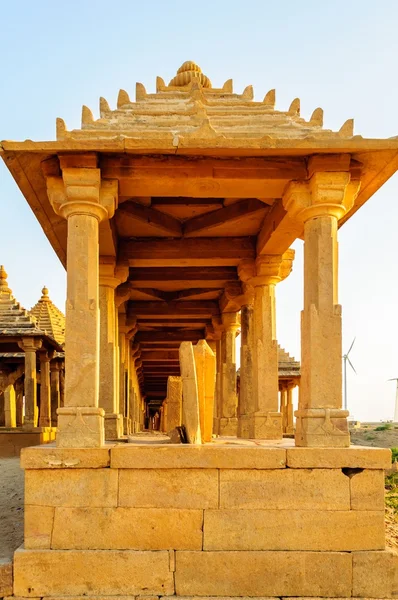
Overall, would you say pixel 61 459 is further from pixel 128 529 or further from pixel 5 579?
pixel 5 579

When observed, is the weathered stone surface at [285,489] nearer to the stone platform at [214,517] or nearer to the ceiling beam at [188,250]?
the stone platform at [214,517]

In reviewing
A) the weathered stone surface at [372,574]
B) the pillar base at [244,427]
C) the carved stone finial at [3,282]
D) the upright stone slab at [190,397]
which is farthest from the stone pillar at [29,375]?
the weathered stone surface at [372,574]

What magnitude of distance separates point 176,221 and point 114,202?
351 cm

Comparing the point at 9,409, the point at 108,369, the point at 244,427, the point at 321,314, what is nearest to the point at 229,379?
the point at 244,427

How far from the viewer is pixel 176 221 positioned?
10391 millimetres

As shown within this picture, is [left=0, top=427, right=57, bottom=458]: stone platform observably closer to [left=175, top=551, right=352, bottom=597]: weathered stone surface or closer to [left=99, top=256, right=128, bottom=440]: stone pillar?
[left=99, top=256, right=128, bottom=440]: stone pillar

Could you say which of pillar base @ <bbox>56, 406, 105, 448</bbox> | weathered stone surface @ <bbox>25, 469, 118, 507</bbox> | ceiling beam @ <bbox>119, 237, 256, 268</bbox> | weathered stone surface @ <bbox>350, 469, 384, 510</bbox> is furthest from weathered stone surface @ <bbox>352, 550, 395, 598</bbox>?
ceiling beam @ <bbox>119, 237, 256, 268</bbox>

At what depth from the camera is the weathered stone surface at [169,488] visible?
5973 millimetres

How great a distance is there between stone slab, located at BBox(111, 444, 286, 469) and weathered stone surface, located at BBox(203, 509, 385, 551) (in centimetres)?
45

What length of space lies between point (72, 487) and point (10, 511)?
2.92m

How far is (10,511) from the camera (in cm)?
836

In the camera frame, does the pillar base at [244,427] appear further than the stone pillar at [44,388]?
No

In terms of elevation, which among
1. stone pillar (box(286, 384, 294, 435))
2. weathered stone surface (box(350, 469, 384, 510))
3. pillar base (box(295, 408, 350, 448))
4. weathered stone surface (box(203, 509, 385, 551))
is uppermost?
pillar base (box(295, 408, 350, 448))

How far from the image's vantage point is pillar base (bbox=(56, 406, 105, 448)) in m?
6.11
